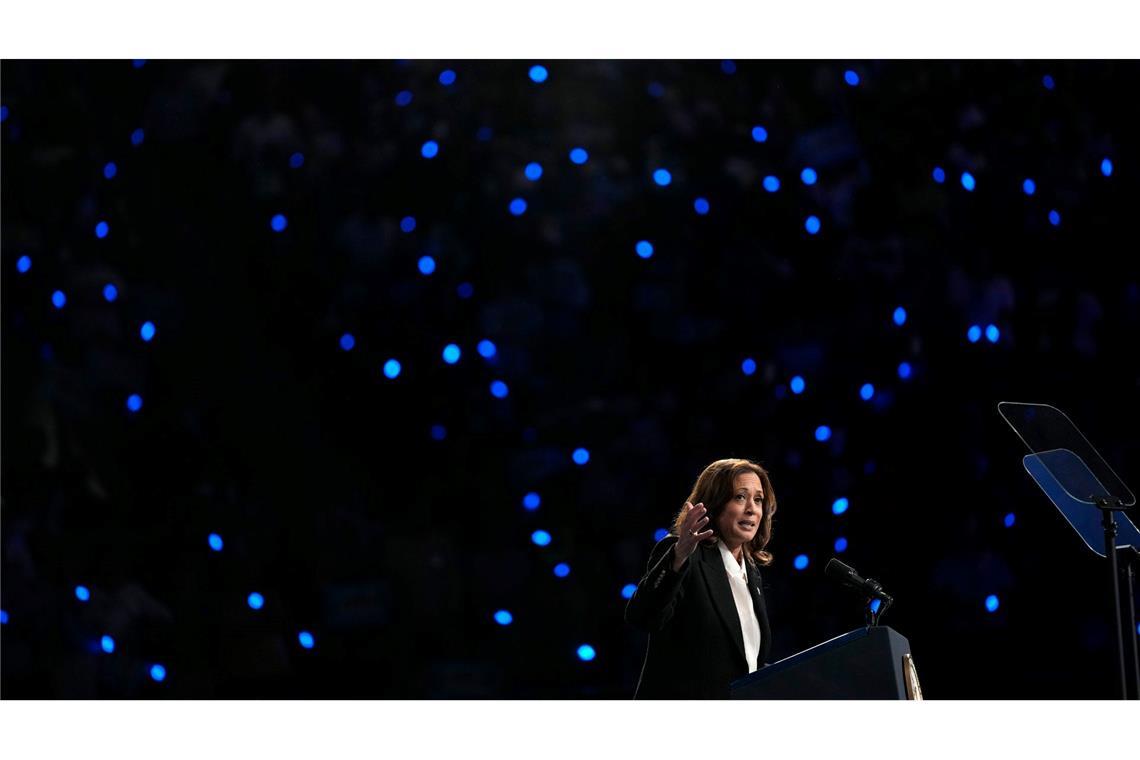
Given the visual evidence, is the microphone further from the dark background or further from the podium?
the dark background

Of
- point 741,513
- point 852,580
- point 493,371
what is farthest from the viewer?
point 493,371

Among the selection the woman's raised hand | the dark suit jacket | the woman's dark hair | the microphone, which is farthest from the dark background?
the microphone

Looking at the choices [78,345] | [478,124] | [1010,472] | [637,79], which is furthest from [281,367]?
[1010,472]

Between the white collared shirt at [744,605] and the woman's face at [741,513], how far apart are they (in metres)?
0.03

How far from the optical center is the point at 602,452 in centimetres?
334

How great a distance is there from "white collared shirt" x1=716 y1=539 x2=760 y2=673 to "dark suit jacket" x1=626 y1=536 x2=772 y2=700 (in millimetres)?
19

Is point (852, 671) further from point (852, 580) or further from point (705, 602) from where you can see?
point (705, 602)

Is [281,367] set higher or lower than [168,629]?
higher

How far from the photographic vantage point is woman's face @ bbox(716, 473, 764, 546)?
227 centimetres

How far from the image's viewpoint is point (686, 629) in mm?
2152

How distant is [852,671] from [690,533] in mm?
362

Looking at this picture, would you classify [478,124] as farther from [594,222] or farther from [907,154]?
[907,154]

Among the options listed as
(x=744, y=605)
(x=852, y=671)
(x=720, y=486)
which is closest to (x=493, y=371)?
(x=720, y=486)

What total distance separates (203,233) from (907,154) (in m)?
2.07
